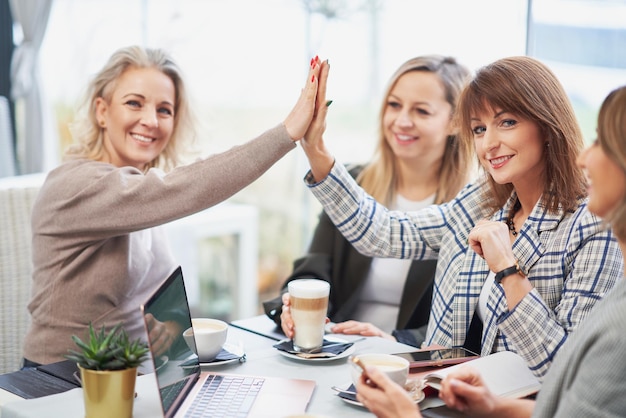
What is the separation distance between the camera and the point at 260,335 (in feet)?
6.07

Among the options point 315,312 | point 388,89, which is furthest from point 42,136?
point 315,312

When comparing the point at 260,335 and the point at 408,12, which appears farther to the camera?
the point at 408,12

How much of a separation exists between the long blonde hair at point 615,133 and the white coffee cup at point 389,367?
44 cm

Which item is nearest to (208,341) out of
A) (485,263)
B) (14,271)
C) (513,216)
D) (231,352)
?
(231,352)

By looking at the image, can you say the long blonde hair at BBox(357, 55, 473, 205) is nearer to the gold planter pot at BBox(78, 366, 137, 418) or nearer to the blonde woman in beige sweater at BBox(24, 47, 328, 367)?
the blonde woman in beige sweater at BBox(24, 47, 328, 367)

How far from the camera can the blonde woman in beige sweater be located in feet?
6.10

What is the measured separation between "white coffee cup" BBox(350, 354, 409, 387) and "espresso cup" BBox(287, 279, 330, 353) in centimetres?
23

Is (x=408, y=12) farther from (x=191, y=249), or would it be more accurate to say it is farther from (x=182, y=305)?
(x=182, y=305)

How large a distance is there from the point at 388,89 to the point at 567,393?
1.61m

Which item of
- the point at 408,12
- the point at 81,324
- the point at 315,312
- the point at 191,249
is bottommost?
the point at 191,249

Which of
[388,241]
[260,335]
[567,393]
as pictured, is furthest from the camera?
[388,241]

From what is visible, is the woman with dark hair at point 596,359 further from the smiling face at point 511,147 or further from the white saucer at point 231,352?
the smiling face at point 511,147

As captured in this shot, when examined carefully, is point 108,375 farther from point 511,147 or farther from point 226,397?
point 511,147

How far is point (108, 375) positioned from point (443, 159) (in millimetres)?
1613
